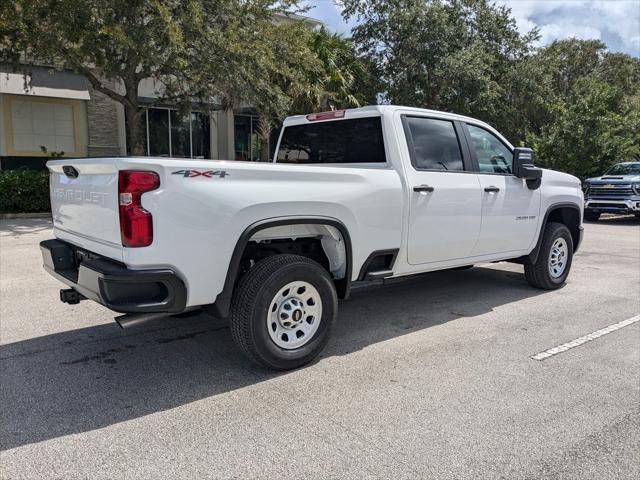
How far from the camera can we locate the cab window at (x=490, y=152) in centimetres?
571

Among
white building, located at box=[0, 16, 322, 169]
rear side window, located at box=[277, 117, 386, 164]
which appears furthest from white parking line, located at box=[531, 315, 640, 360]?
white building, located at box=[0, 16, 322, 169]

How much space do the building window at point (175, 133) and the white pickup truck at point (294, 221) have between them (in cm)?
1463

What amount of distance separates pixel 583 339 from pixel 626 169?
48.3 feet

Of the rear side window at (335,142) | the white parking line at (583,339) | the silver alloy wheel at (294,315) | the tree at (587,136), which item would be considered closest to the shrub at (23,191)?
the rear side window at (335,142)

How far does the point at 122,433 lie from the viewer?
316cm

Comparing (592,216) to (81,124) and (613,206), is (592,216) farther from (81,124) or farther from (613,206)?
(81,124)

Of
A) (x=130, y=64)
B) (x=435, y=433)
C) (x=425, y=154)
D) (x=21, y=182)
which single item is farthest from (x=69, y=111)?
(x=435, y=433)

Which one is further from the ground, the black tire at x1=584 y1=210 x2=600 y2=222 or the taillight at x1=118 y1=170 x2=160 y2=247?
the taillight at x1=118 y1=170 x2=160 y2=247

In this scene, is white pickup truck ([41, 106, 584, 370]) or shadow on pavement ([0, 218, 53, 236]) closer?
white pickup truck ([41, 106, 584, 370])

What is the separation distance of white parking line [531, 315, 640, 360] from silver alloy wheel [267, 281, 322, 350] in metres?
1.94

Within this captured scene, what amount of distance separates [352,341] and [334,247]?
3.25 ft

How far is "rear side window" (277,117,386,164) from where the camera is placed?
501 cm

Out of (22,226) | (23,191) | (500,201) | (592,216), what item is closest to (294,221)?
(500,201)

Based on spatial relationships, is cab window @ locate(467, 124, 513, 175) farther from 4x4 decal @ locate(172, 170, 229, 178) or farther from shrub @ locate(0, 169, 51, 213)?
shrub @ locate(0, 169, 51, 213)
